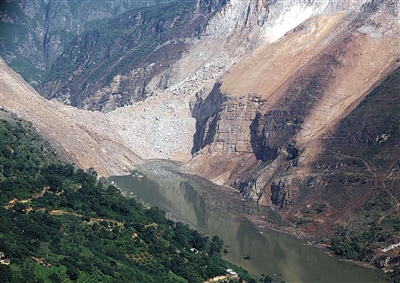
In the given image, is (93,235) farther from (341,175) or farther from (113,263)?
(341,175)

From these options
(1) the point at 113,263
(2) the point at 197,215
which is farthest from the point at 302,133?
(1) the point at 113,263

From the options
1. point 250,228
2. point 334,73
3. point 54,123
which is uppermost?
point 334,73

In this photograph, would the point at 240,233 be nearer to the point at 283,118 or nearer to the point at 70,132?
the point at 283,118

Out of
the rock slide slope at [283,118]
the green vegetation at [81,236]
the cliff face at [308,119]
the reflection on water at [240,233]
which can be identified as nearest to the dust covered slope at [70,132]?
the rock slide slope at [283,118]

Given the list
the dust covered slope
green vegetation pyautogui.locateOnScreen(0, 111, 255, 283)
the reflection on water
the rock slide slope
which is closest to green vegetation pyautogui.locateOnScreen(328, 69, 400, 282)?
the rock slide slope

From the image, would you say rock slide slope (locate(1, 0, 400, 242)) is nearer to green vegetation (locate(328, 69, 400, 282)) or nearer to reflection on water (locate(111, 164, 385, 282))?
green vegetation (locate(328, 69, 400, 282))

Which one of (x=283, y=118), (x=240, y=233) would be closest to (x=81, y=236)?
(x=240, y=233)
